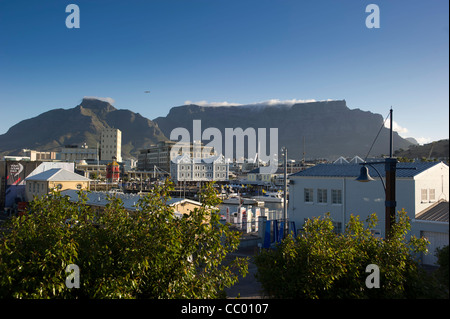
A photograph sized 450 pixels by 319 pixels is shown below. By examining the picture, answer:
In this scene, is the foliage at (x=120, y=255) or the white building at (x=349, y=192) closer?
the foliage at (x=120, y=255)

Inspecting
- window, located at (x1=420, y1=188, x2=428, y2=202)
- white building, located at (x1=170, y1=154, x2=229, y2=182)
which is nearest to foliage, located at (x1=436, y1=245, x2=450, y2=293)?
window, located at (x1=420, y1=188, x2=428, y2=202)

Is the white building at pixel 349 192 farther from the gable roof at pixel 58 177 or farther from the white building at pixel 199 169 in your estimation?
the white building at pixel 199 169

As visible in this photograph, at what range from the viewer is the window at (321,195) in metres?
24.7

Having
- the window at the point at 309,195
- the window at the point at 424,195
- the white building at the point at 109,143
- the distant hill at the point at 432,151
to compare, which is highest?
the white building at the point at 109,143

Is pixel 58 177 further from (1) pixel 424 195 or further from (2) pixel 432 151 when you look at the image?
(2) pixel 432 151

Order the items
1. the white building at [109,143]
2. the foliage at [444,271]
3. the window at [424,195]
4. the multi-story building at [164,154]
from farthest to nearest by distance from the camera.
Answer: the white building at [109,143], the multi-story building at [164,154], the window at [424,195], the foliage at [444,271]

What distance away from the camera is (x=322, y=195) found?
978 inches

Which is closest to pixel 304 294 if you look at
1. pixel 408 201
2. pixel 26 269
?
pixel 26 269

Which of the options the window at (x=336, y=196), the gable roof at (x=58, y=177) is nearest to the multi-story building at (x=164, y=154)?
the gable roof at (x=58, y=177)

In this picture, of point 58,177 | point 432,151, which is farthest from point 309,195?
point 432,151

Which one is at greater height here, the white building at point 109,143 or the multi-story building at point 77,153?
the white building at point 109,143

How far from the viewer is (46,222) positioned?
689 centimetres

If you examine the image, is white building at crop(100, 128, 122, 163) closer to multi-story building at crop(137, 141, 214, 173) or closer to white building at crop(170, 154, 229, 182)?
multi-story building at crop(137, 141, 214, 173)

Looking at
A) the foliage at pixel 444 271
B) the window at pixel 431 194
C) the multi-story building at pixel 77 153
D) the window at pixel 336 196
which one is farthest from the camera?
the multi-story building at pixel 77 153
